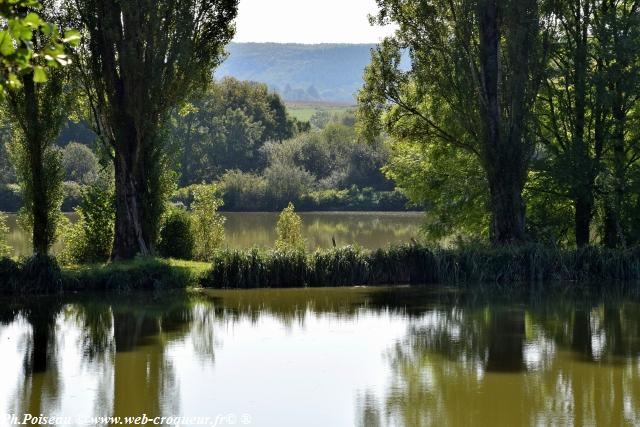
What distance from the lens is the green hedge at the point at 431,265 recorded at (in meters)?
21.5

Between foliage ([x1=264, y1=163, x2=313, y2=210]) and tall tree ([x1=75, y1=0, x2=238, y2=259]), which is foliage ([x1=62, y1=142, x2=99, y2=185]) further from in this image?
tall tree ([x1=75, y1=0, x2=238, y2=259])

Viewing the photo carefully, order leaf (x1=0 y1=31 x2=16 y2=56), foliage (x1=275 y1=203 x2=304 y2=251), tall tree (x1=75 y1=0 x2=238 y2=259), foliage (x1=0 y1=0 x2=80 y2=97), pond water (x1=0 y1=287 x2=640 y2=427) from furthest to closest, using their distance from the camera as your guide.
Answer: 1. foliage (x1=275 y1=203 x2=304 y2=251)
2. tall tree (x1=75 y1=0 x2=238 y2=259)
3. pond water (x1=0 y1=287 x2=640 y2=427)
4. foliage (x1=0 y1=0 x2=80 y2=97)
5. leaf (x1=0 y1=31 x2=16 y2=56)

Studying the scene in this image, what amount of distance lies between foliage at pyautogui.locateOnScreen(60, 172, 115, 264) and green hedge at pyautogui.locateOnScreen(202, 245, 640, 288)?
360 cm

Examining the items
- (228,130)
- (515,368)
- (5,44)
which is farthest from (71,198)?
(5,44)

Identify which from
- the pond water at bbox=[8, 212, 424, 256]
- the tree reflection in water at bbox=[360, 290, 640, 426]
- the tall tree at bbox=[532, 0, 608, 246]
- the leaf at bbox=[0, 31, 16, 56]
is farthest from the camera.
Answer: the pond water at bbox=[8, 212, 424, 256]

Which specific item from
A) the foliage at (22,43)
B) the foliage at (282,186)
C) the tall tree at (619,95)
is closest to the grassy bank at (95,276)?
the tall tree at (619,95)

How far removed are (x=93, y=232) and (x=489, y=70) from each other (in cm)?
1079

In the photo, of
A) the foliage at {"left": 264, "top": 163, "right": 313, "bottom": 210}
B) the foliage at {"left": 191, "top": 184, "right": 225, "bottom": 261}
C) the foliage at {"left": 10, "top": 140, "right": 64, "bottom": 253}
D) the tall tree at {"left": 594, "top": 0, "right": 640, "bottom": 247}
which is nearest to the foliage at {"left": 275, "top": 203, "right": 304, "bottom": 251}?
the foliage at {"left": 191, "top": 184, "right": 225, "bottom": 261}

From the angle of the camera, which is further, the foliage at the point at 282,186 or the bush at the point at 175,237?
the foliage at the point at 282,186

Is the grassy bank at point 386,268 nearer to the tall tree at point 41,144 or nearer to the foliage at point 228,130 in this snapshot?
the tall tree at point 41,144

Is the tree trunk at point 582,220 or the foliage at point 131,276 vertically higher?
the tree trunk at point 582,220

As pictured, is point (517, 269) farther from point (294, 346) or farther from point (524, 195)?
point (294, 346)

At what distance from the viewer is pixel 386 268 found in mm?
22125

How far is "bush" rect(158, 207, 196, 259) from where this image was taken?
78.9 ft
